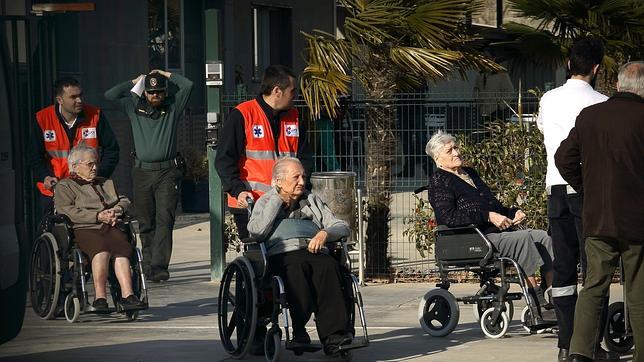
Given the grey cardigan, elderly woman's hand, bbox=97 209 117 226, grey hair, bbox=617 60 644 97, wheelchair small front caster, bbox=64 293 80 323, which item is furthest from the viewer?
elderly woman's hand, bbox=97 209 117 226

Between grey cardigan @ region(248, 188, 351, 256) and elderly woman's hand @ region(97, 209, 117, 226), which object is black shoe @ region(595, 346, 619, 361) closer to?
grey cardigan @ region(248, 188, 351, 256)

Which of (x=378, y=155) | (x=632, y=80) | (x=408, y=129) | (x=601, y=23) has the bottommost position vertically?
(x=378, y=155)

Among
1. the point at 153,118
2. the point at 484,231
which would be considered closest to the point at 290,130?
the point at 484,231

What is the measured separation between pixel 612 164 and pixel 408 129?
5873 mm

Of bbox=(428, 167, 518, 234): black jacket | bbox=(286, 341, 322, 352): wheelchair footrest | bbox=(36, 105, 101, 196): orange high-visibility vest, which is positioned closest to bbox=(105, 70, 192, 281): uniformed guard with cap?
bbox=(36, 105, 101, 196): orange high-visibility vest

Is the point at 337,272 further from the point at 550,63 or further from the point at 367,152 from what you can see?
the point at 550,63

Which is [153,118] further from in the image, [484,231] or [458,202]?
[484,231]

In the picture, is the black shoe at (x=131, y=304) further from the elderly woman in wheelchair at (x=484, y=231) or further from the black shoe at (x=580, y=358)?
the black shoe at (x=580, y=358)

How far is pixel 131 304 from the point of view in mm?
10695

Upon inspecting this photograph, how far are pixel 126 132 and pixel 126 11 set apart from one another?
70.5 inches

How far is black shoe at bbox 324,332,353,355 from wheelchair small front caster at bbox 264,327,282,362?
10.6 inches

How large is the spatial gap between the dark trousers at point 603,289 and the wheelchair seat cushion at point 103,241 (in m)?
3.92

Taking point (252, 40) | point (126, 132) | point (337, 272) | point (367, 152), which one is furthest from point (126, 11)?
point (337, 272)

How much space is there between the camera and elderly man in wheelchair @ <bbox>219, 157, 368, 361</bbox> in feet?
28.8
